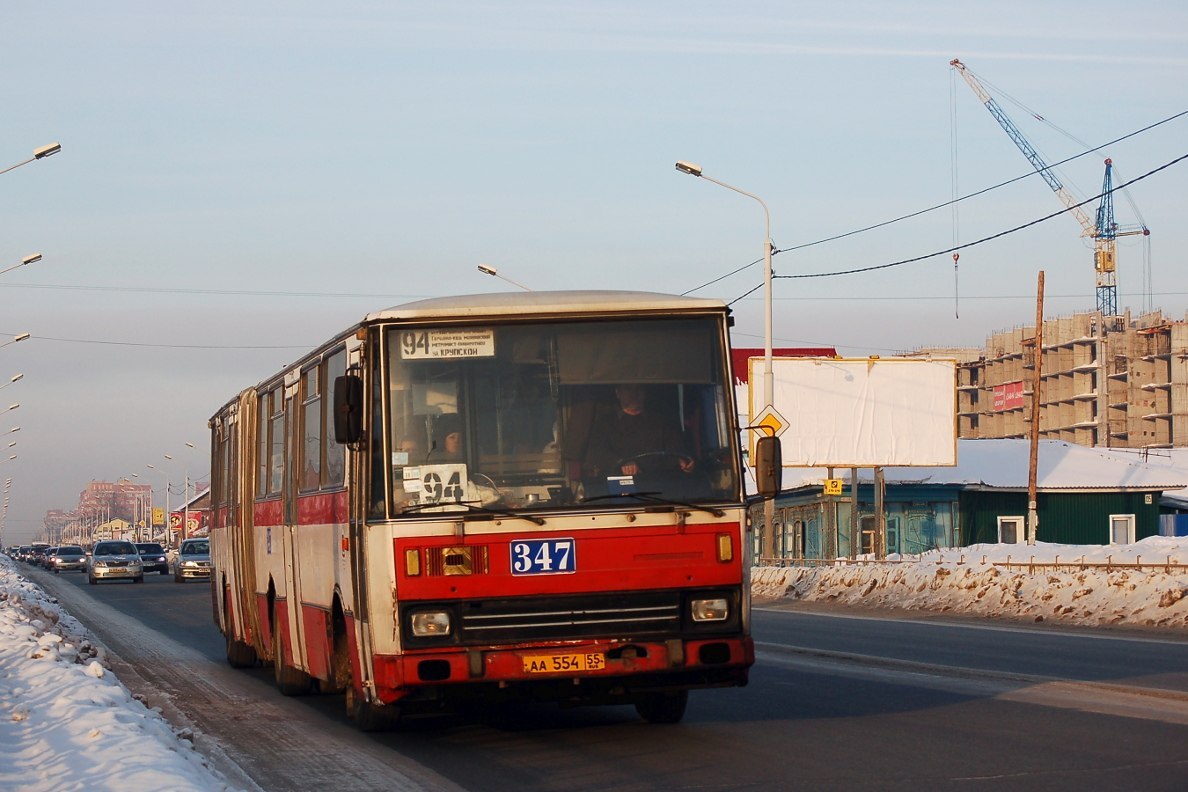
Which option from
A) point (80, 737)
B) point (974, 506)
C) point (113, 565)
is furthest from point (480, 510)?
point (974, 506)

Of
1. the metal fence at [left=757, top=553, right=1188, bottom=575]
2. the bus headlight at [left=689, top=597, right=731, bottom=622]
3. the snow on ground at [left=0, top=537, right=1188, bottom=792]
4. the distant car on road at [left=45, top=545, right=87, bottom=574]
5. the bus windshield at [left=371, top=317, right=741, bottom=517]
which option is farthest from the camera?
the distant car on road at [left=45, top=545, right=87, bottom=574]

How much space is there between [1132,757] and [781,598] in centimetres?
2889

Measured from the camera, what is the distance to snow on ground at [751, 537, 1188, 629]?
83.1ft

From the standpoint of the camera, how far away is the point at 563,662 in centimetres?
1025

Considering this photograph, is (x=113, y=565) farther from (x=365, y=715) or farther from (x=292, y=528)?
(x=365, y=715)

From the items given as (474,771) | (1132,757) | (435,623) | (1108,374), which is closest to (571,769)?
(474,771)

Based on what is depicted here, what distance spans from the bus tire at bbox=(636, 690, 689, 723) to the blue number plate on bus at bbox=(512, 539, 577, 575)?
190cm

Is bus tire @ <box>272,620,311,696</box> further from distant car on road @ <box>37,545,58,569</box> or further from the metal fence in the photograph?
distant car on road @ <box>37,545,58,569</box>

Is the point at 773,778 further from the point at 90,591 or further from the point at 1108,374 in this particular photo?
the point at 1108,374

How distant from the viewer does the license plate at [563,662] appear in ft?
33.5

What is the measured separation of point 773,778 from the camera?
30.2 feet

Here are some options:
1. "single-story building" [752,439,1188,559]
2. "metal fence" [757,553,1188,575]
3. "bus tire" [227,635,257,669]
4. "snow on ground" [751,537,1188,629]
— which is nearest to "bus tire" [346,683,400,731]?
"bus tire" [227,635,257,669]

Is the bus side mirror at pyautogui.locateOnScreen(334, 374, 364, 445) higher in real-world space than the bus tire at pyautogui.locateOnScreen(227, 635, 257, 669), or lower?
higher

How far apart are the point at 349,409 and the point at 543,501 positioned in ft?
4.42
